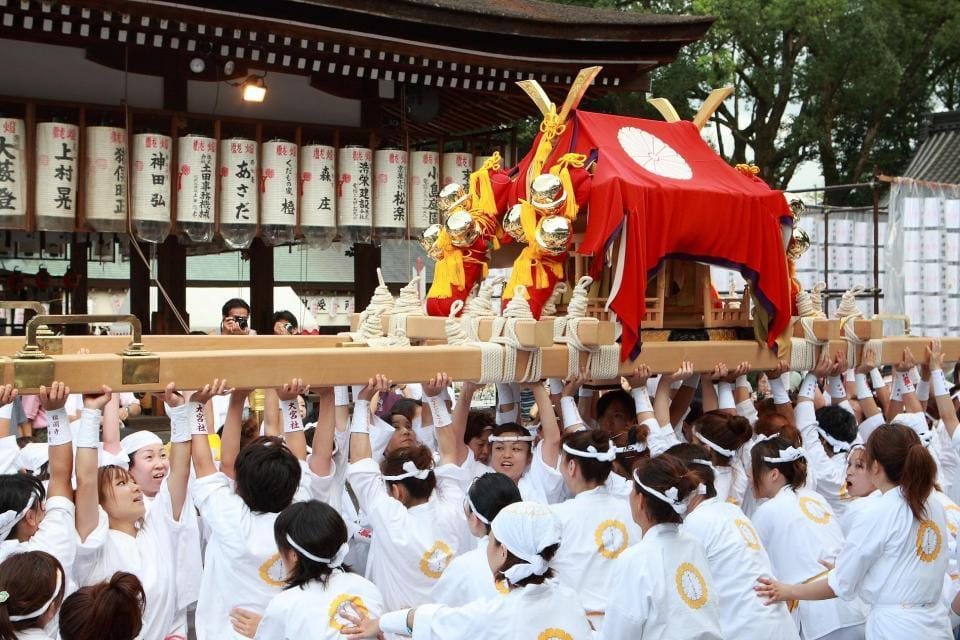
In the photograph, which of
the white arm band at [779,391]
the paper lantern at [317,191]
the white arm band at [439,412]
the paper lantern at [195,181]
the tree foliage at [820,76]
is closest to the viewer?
the white arm band at [439,412]

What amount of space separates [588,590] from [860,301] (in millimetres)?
12879

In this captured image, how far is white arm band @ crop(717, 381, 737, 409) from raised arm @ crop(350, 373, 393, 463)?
2.23 meters

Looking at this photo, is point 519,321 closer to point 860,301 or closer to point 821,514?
point 821,514

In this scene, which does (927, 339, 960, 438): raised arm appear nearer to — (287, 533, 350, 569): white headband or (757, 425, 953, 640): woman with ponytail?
(757, 425, 953, 640): woman with ponytail

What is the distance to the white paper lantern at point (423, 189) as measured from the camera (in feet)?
32.4

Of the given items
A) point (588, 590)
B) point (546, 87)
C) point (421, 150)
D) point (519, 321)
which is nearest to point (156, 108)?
point (421, 150)

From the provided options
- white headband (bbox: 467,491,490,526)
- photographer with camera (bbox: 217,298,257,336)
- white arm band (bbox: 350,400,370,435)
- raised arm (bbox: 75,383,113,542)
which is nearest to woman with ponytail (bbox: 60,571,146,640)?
raised arm (bbox: 75,383,113,542)

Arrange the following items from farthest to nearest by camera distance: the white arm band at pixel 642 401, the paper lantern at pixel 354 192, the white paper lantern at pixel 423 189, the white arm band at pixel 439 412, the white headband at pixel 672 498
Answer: the white paper lantern at pixel 423 189, the paper lantern at pixel 354 192, the white arm band at pixel 642 401, the white arm band at pixel 439 412, the white headband at pixel 672 498

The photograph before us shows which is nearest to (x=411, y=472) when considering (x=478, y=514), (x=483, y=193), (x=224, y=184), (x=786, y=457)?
(x=478, y=514)

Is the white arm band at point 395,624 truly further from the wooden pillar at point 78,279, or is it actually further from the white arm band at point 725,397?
the wooden pillar at point 78,279

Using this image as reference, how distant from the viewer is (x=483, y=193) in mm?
5730

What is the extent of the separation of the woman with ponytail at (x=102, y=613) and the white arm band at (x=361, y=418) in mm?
1481

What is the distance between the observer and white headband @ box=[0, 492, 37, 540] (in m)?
3.28

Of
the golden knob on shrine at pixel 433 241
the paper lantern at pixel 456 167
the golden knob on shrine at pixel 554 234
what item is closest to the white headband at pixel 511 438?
the golden knob on shrine at pixel 554 234
